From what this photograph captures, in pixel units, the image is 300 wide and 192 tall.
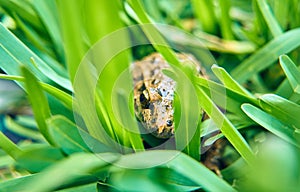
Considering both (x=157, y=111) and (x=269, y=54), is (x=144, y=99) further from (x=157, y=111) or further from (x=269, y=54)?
(x=269, y=54)

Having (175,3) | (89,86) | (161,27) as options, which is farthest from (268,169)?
(175,3)

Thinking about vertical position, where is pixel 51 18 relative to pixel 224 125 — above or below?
above

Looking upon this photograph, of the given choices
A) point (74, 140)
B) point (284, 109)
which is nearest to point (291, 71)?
point (284, 109)

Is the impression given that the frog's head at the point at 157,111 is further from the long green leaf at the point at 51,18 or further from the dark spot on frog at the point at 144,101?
the long green leaf at the point at 51,18

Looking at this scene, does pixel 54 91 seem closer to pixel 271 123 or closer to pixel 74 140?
pixel 74 140

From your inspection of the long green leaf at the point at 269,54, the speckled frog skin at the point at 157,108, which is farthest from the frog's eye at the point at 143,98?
the long green leaf at the point at 269,54

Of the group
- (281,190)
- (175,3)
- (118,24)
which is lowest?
(281,190)

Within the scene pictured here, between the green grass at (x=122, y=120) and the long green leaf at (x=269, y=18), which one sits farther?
the long green leaf at (x=269, y=18)

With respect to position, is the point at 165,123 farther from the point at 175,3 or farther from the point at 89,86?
the point at 175,3

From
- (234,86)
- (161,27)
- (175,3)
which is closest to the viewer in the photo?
(234,86)

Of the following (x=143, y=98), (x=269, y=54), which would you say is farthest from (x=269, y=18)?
(x=143, y=98)

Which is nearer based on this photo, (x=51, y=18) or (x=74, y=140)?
(x=74, y=140)
